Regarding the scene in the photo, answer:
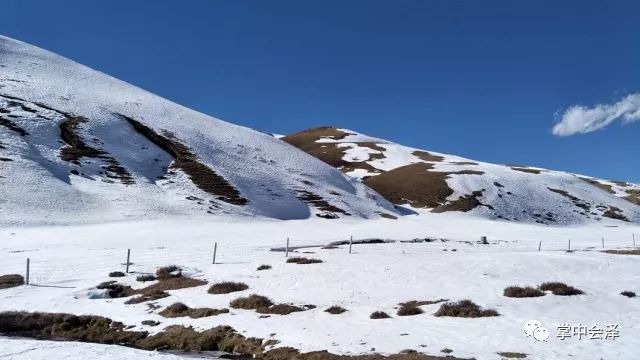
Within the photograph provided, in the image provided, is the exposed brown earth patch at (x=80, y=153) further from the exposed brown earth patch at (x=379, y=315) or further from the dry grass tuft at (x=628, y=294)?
the dry grass tuft at (x=628, y=294)

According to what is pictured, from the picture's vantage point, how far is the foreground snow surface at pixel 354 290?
47.7ft

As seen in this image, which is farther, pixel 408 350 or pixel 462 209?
pixel 462 209

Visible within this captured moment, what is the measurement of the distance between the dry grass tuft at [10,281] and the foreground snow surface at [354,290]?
0.85 metres

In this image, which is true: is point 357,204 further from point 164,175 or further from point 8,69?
point 8,69

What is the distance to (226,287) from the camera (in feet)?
74.8

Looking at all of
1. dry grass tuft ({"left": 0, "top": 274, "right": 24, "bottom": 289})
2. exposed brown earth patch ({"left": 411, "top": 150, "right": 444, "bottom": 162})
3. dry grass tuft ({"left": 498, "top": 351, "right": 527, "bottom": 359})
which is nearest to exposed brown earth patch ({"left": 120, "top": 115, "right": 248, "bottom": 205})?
dry grass tuft ({"left": 0, "top": 274, "right": 24, "bottom": 289})

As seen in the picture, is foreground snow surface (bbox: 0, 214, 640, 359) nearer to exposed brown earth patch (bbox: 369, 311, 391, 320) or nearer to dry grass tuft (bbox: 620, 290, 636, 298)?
exposed brown earth patch (bbox: 369, 311, 391, 320)

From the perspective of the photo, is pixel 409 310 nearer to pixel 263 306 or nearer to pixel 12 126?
pixel 263 306

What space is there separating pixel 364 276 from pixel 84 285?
13565mm

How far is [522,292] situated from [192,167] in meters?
66.2

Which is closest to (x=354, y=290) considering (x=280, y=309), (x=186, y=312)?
(x=280, y=309)

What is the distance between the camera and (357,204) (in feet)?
277

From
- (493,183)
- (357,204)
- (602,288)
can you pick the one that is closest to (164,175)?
(357,204)

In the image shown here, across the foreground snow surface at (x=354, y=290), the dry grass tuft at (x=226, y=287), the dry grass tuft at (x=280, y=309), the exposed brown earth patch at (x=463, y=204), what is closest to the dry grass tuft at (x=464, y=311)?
the foreground snow surface at (x=354, y=290)
